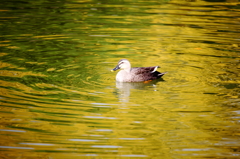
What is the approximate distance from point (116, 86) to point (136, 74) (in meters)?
0.69

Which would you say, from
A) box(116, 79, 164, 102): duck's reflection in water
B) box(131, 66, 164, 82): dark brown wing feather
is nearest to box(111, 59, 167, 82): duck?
box(131, 66, 164, 82): dark brown wing feather

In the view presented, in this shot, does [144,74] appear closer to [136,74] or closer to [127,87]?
[136,74]

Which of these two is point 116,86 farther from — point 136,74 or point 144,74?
point 144,74

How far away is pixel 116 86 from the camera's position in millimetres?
9180

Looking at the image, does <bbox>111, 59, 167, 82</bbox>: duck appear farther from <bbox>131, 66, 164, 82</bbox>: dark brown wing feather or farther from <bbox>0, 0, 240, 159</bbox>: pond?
<bbox>0, 0, 240, 159</bbox>: pond

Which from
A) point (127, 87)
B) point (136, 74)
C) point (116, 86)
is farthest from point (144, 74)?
point (116, 86)

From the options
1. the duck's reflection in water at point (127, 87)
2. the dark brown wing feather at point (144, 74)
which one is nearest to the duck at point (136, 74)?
the dark brown wing feather at point (144, 74)

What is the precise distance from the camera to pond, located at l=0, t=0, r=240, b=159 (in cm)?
637

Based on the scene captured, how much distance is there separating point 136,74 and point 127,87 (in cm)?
52

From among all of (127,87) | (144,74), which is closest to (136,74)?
(144,74)

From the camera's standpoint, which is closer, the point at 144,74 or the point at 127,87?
the point at 127,87

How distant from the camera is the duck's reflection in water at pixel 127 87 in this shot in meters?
8.38

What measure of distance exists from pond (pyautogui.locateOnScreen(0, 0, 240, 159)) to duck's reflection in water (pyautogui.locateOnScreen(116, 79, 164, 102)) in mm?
27

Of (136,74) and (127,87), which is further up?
(136,74)
